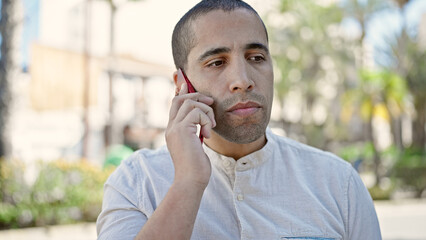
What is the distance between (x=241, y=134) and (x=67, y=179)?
1033 cm

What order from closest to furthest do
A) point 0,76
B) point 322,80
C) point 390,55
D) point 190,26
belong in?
point 190,26 → point 0,76 → point 390,55 → point 322,80

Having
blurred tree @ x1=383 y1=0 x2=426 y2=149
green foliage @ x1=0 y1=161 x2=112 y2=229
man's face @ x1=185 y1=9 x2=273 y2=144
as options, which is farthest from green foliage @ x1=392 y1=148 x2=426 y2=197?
man's face @ x1=185 y1=9 x2=273 y2=144

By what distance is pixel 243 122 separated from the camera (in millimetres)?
2227

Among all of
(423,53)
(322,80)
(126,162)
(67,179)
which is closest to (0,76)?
(67,179)

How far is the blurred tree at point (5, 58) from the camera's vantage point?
39.6 ft

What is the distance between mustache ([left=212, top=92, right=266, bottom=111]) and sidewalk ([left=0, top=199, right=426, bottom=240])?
902 centimetres

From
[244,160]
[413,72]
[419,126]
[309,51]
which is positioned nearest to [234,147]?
[244,160]

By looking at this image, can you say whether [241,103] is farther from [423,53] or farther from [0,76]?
[423,53]

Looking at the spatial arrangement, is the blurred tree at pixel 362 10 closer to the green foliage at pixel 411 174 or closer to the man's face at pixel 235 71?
the green foliage at pixel 411 174

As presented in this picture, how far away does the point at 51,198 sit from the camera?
11.4 metres

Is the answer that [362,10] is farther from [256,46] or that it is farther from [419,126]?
[256,46]

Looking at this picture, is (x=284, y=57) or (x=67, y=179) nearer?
(x=67, y=179)

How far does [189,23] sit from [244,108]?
505 mm

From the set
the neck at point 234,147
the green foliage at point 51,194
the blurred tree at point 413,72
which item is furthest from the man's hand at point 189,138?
the blurred tree at point 413,72
